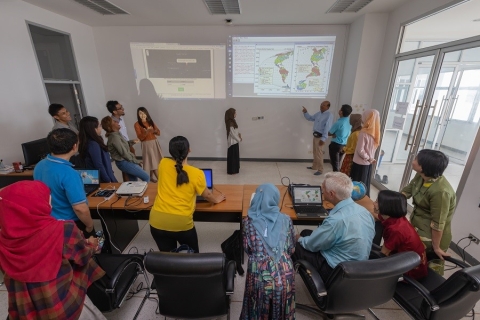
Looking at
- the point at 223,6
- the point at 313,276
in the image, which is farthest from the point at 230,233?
the point at 223,6

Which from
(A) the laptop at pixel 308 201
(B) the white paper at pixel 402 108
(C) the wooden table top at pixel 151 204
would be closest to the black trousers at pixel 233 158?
(C) the wooden table top at pixel 151 204

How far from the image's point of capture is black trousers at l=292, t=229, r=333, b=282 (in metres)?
1.53

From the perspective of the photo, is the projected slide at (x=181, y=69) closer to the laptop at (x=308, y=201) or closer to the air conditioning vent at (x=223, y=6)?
the air conditioning vent at (x=223, y=6)

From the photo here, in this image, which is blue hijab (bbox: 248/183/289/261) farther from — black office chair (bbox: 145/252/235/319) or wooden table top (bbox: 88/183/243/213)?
wooden table top (bbox: 88/183/243/213)

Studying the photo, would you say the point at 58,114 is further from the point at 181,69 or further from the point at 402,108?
the point at 402,108

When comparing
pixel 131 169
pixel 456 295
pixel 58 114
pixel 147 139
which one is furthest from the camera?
pixel 147 139

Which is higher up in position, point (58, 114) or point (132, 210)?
point (58, 114)

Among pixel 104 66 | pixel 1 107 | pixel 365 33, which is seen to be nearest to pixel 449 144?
pixel 365 33

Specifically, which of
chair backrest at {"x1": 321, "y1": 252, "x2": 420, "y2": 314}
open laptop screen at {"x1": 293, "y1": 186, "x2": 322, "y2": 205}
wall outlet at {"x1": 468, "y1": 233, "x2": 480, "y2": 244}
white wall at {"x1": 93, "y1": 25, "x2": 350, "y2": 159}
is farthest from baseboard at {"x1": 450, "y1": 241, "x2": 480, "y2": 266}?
white wall at {"x1": 93, "y1": 25, "x2": 350, "y2": 159}

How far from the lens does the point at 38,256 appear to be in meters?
0.99

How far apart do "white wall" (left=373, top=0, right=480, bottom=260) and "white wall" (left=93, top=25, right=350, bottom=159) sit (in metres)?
0.93

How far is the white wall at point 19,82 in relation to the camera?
3.02m

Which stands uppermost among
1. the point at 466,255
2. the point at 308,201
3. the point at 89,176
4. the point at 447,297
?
the point at 89,176

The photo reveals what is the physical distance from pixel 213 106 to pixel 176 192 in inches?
147
